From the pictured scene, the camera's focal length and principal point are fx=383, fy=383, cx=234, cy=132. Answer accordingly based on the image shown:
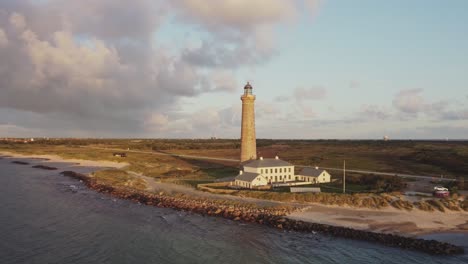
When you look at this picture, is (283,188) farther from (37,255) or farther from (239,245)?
(37,255)

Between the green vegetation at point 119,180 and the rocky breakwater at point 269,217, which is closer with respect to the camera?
the rocky breakwater at point 269,217

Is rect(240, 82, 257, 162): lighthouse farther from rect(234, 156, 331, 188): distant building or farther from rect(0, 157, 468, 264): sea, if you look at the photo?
rect(0, 157, 468, 264): sea

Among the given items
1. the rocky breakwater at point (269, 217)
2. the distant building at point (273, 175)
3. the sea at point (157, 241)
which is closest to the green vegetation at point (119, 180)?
the rocky breakwater at point (269, 217)

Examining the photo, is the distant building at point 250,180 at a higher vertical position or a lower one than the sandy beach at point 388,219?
higher

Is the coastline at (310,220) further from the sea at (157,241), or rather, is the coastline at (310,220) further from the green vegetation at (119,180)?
the green vegetation at (119,180)

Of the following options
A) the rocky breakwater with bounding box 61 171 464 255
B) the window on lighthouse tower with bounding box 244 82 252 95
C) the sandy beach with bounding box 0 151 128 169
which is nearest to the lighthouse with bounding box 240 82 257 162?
the window on lighthouse tower with bounding box 244 82 252 95

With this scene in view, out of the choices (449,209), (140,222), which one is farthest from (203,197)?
(449,209)

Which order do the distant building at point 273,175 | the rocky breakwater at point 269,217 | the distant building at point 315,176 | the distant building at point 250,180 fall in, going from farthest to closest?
the distant building at point 315,176
the distant building at point 273,175
the distant building at point 250,180
the rocky breakwater at point 269,217
